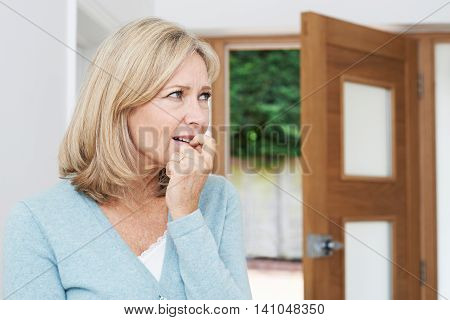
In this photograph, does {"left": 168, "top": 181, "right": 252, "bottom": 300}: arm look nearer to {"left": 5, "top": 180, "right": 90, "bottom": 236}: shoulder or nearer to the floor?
{"left": 5, "top": 180, "right": 90, "bottom": 236}: shoulder

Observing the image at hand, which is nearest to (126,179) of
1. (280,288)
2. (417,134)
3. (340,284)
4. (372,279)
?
(340,284)

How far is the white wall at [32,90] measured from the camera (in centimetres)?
130

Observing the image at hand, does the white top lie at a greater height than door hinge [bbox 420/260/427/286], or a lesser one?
greater

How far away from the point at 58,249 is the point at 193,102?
321 millimetres

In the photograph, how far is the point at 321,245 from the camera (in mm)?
1961

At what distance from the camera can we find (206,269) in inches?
37.7

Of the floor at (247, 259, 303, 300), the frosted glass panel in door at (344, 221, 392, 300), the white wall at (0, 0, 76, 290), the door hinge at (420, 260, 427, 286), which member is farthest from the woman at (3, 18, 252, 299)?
the floor at (247, 259, 303, 300)

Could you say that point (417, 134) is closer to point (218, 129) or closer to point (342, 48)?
point (342, 48)

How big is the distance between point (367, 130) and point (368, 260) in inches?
19.4

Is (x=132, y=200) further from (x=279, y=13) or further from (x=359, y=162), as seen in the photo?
(x=279, y=13)

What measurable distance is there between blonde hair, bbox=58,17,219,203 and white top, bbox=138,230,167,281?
4.3 inches

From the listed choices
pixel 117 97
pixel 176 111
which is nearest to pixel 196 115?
pixel 176 111

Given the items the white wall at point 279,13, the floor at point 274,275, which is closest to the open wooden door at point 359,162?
the white wall at point 279,13

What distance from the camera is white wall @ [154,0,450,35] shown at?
94.8 inches
